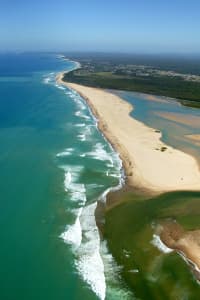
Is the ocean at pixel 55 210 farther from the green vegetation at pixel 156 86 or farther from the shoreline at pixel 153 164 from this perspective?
the green vegetation at pixel 156 86

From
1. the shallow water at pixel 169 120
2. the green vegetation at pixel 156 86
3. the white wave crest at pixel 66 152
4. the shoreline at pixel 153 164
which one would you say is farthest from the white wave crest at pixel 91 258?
the green vegetation at pixel 156 86

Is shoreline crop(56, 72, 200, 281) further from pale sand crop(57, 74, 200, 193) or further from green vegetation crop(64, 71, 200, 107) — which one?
green vegetation crop(64, 71, 200, 107)

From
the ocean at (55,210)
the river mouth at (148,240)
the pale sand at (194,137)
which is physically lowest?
the ocean at (55,210)

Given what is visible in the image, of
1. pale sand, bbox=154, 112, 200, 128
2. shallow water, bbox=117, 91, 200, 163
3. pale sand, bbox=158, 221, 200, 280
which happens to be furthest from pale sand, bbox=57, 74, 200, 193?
pale sand, bbox=154, 112, 200, 128

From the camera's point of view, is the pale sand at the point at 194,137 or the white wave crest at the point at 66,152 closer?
the white wave crest at the point at 66,152

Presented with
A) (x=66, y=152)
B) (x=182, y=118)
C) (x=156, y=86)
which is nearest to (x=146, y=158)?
(x=66, y=152)

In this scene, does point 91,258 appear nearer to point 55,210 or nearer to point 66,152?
point 55,210
